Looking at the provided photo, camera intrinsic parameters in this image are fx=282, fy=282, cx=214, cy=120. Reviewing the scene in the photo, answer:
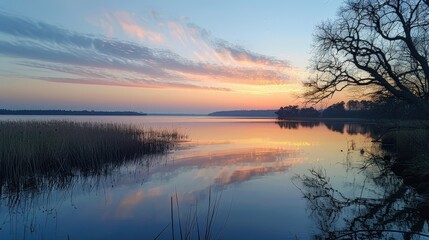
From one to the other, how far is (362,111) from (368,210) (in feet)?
217

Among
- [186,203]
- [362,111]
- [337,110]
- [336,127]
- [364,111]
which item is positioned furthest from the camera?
[337,110]

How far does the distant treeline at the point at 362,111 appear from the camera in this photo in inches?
584

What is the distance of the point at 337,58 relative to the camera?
13500mm

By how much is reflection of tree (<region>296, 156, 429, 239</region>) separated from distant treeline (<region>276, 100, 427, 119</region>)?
19.2 ft

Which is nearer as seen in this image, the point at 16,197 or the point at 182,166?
the point at 16,197

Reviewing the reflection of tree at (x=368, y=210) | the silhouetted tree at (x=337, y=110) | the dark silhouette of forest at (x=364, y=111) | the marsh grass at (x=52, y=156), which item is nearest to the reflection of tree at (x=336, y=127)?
the dark silhouette of forest at (x=364, y=111)

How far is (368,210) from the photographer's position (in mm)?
6965

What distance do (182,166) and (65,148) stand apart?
4952 millimetres

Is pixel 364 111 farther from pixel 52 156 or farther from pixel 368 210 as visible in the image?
pixel 52 156

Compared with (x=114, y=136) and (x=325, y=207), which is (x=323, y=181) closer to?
(x=325, y=207)

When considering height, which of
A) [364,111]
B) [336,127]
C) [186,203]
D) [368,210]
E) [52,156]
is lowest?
[336,127]

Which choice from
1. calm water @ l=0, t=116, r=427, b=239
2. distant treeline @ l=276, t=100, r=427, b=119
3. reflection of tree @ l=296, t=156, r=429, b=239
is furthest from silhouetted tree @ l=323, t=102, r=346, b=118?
reflection of tree @ l=296, t=156, r=429, b=239

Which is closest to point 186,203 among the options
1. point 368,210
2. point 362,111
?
point 368,210

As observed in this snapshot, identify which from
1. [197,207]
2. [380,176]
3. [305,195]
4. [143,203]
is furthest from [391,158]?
[143,203]
